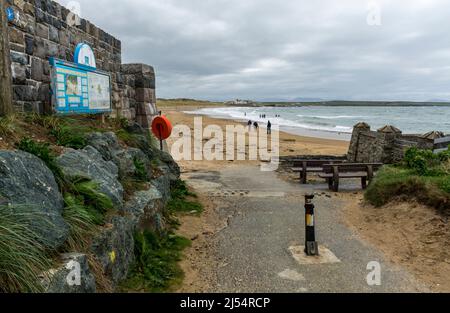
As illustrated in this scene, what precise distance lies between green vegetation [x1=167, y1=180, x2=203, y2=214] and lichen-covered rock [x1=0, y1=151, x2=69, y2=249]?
4087 millimetres

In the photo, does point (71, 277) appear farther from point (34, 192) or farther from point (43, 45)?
point (43, 45)

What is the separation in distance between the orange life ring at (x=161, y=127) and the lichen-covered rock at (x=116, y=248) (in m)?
6.02

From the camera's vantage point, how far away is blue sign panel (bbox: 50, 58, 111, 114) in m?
6.78

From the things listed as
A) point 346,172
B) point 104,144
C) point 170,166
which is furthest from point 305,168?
point 104,144

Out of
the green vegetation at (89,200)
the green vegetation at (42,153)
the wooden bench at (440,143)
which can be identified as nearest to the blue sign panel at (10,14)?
the green vegetation at (42,153)

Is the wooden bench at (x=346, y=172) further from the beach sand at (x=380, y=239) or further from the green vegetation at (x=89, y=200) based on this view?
the green vegetation at (x=89, y=200)

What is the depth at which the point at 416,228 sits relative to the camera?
6.89 meters

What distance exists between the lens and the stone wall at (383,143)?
40.4 ft

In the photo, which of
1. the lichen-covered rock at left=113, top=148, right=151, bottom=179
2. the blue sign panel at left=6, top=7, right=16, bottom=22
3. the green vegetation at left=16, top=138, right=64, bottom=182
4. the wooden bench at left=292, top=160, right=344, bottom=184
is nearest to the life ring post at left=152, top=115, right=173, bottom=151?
the lichen-covered rock at left=113, top=148, right=151, bottom=179

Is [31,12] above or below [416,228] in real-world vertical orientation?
above
